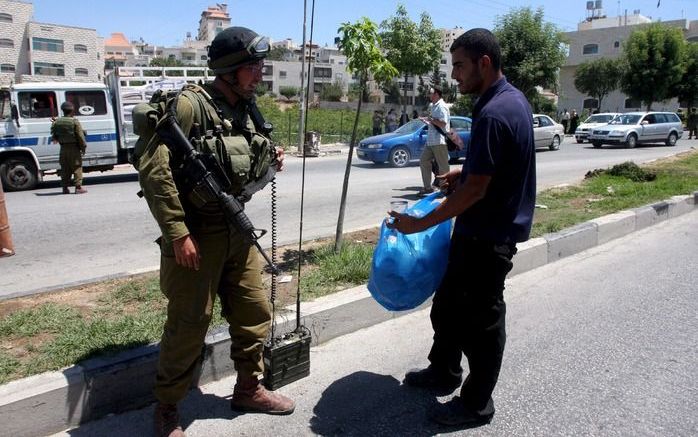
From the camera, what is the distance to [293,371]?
130 inches

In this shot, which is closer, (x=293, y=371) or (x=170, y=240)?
(x=170, y=240)

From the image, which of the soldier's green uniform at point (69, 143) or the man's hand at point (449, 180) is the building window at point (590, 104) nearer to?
the soldier's green uniform at point (69, 143)

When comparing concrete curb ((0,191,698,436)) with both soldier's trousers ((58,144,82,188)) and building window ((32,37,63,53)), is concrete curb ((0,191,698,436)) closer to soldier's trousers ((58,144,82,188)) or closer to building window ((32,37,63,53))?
soldier's trousers ((58,144,82,188))

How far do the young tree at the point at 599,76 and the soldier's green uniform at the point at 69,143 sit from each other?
4458cm

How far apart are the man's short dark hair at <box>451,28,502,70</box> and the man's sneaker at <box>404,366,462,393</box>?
172 centimetres

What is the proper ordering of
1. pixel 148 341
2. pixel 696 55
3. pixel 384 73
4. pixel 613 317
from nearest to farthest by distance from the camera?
pixel 148 341, pixel 613 317, pixel 384 73, pixel 696 55

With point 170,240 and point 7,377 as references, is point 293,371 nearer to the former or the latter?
point 170,240

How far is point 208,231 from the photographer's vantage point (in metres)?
2.69

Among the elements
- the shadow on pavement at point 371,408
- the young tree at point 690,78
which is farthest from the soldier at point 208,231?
the young tree at point 690,78

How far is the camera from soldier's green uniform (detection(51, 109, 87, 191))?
10805mm

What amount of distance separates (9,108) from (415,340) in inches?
446

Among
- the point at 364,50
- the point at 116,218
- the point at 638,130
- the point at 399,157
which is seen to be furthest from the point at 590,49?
the point at 364,50

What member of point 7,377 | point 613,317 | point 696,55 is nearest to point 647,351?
point 613,317

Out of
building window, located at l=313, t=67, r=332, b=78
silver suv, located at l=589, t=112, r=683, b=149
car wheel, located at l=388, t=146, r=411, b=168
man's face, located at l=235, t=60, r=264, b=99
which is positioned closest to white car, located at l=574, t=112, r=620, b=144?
silver suv, located at l=589, t=112, r=683, b=149
